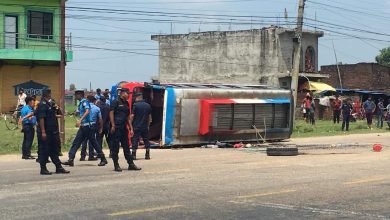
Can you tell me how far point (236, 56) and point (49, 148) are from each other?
39.4m

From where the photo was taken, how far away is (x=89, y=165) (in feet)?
48.0

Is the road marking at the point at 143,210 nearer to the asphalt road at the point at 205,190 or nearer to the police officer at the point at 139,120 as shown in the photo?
the asphalt road at the point at 205,190

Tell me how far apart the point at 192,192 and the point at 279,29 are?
39485 mm

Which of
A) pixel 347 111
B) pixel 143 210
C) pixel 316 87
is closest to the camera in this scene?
pixel 143 210

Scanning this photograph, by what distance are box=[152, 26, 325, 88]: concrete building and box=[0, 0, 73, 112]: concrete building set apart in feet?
52.8

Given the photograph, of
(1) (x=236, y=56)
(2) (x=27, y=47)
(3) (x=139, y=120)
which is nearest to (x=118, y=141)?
(3) (x=139, y=120)

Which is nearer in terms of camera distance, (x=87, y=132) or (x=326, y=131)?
(x=87, y=132)

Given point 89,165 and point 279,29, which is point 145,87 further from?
point 279,29

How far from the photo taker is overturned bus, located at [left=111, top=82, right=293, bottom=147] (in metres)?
19.8

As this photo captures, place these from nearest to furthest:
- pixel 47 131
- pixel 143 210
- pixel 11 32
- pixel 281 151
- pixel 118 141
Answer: pixel 143 210, pixel 47 131, pixel 118 141, pixel 281 151, pixel 11 32

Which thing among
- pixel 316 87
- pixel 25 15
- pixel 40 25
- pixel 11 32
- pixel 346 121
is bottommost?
pixel 346 121

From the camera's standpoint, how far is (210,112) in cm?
2022

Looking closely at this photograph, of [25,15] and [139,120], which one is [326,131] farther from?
[25,15]

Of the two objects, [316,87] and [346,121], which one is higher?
[316,87]
